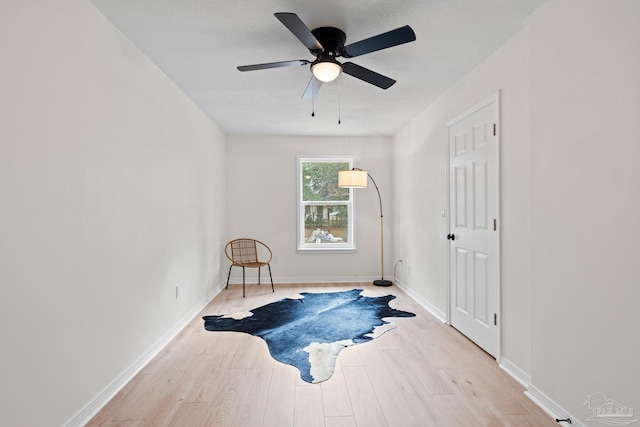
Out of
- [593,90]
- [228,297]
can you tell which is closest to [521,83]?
[593,90]

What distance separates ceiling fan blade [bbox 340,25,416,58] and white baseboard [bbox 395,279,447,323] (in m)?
2.90

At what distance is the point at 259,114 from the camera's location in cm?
472

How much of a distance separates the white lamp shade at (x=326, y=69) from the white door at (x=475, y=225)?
1.35m

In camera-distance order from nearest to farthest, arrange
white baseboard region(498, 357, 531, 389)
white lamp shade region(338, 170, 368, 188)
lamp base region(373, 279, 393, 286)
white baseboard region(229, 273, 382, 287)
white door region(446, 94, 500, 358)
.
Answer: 1. white baseboard region(498, 357, 531, 389)
2. white door region(446, 94, 500, 358)
3. white lamp shade region(338, 170, 368, 188)
4. lamp base region(373, 279, 393, 286)
5. white baseboard region(229, 273, 382, 287)

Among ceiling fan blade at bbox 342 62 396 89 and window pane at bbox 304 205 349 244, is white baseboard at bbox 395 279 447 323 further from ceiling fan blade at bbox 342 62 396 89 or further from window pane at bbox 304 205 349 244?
ceiling fan blade at bbox 342 62 396 89

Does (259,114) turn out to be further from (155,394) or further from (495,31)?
(155,394)

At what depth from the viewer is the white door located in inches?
115

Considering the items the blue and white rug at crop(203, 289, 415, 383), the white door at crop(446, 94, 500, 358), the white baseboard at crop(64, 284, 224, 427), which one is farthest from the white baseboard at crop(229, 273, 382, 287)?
the white door at crop(446, 94, 500, 358)

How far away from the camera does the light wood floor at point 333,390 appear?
82.8 inches

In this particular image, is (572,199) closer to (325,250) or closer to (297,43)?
(297,43)

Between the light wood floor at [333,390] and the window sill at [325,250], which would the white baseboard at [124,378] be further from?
the window sill at [325,250]

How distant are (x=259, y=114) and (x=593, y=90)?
3682 mm

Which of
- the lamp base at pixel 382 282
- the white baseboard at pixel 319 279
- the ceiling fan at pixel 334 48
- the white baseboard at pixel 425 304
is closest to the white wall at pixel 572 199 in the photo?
the ceiling fan at pixel 334 48

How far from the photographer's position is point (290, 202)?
19.9ft
